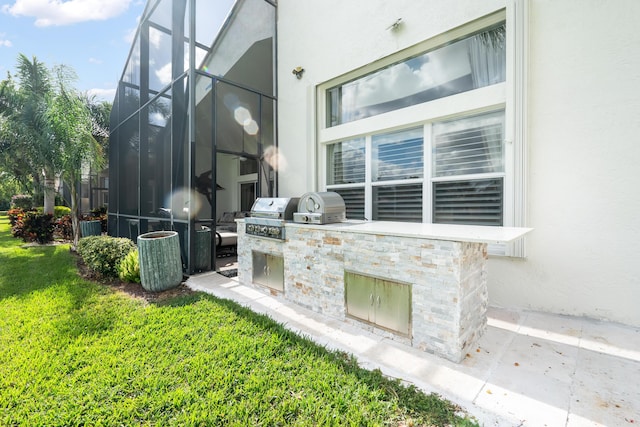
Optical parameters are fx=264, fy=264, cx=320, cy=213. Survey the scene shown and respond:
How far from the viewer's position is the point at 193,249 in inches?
225

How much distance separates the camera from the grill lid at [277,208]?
4355mm

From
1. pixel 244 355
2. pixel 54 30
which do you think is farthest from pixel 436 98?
pixel 54 30

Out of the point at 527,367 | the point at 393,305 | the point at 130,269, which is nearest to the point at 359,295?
the point at 393,305

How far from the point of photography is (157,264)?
4762 mm

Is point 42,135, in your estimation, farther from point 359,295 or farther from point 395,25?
point 359,295

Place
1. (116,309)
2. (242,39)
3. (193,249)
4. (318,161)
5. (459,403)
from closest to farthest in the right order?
(459,403), (116,309), (193,249), (318,161), (242,39)

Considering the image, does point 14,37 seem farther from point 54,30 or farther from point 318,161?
point 318,161

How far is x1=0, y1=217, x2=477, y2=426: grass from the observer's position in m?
1.94

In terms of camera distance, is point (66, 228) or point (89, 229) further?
point (66, 228)

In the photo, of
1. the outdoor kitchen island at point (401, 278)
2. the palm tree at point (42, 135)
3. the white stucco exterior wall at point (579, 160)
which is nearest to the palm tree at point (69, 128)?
the palm tree at point (42, 135)

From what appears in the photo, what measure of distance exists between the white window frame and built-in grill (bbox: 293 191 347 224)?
1.71m

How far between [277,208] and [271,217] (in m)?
0.19

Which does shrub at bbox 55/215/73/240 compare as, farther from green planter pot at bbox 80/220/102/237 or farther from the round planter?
the round planter

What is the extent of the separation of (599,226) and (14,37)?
24.5 metres
